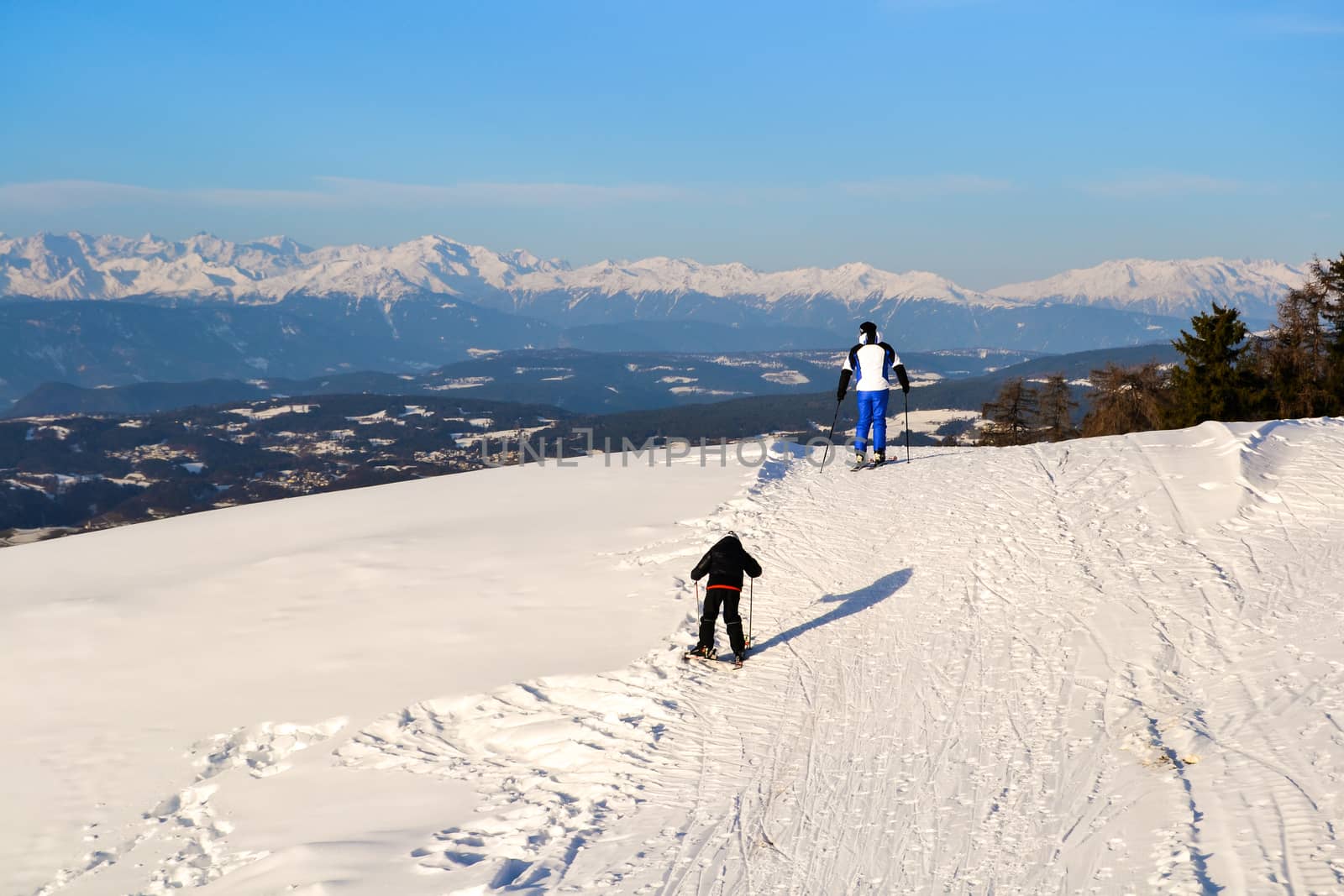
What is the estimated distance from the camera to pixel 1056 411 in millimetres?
51812

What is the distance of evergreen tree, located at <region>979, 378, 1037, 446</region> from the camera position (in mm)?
52094

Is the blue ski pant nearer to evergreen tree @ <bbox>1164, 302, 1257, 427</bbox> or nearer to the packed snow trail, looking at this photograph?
the packed snow trail

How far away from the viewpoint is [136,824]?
814 centimetres

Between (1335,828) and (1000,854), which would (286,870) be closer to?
(1000,854)

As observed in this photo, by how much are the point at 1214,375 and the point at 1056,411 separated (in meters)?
11.8

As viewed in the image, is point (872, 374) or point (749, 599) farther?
point (872, 374)

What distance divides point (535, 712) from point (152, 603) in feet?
24.0

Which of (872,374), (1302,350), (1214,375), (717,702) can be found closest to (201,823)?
(717,702)

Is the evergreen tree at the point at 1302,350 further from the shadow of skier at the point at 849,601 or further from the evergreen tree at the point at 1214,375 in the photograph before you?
the shadow of skier at the point at 849,601

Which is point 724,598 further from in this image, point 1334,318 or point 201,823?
point 1334,318

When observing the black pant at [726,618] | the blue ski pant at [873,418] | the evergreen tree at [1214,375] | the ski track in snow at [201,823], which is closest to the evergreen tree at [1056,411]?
the evergreen tree at [1214,375]

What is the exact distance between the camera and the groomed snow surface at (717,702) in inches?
256

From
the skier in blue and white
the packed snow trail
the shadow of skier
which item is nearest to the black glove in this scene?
the skier in blue and white

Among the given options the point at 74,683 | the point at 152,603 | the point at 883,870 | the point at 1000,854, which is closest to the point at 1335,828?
the point at 1000,854
